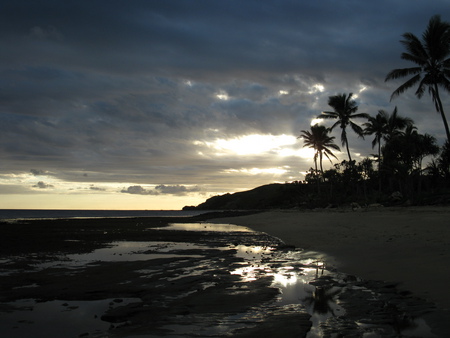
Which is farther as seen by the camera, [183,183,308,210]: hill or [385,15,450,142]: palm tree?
[183,183,308,210]: hill

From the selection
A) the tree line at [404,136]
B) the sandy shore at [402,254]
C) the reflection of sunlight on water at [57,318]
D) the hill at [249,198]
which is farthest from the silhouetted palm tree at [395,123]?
the hill at [249,198]

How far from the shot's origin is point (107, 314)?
5980mm

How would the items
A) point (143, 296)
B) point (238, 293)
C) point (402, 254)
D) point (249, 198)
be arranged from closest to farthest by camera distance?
1. point (143, 296)
2. point (238, 293)
3. point (402, 254)
4. point (249, 198)

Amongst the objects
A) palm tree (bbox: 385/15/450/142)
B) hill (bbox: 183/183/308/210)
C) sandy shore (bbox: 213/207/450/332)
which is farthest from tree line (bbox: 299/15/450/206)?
hill (bbox: 183/183/308/210)

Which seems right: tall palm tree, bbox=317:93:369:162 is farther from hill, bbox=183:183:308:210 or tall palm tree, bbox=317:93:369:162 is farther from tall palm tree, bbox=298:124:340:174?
hill, bbox=183:183:308:210

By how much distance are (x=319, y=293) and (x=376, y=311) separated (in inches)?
61.1

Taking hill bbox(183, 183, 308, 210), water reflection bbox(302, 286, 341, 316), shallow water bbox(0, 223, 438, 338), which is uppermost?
hill bbox(183, 183, 308, 210)

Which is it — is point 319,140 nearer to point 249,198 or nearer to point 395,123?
point 395,123

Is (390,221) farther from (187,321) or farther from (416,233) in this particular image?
(187,321)

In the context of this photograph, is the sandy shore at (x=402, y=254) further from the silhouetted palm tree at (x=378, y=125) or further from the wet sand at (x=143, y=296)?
the silhouetted palm tree at (x=378, y=125)

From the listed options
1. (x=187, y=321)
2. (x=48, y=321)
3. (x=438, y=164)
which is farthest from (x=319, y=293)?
(x=438, y=164)

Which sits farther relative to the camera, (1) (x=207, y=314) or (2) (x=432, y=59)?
(2) (x=432, y=59)

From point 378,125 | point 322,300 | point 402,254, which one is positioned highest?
point 378,125

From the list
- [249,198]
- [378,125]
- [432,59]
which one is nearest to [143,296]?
[432,59]
